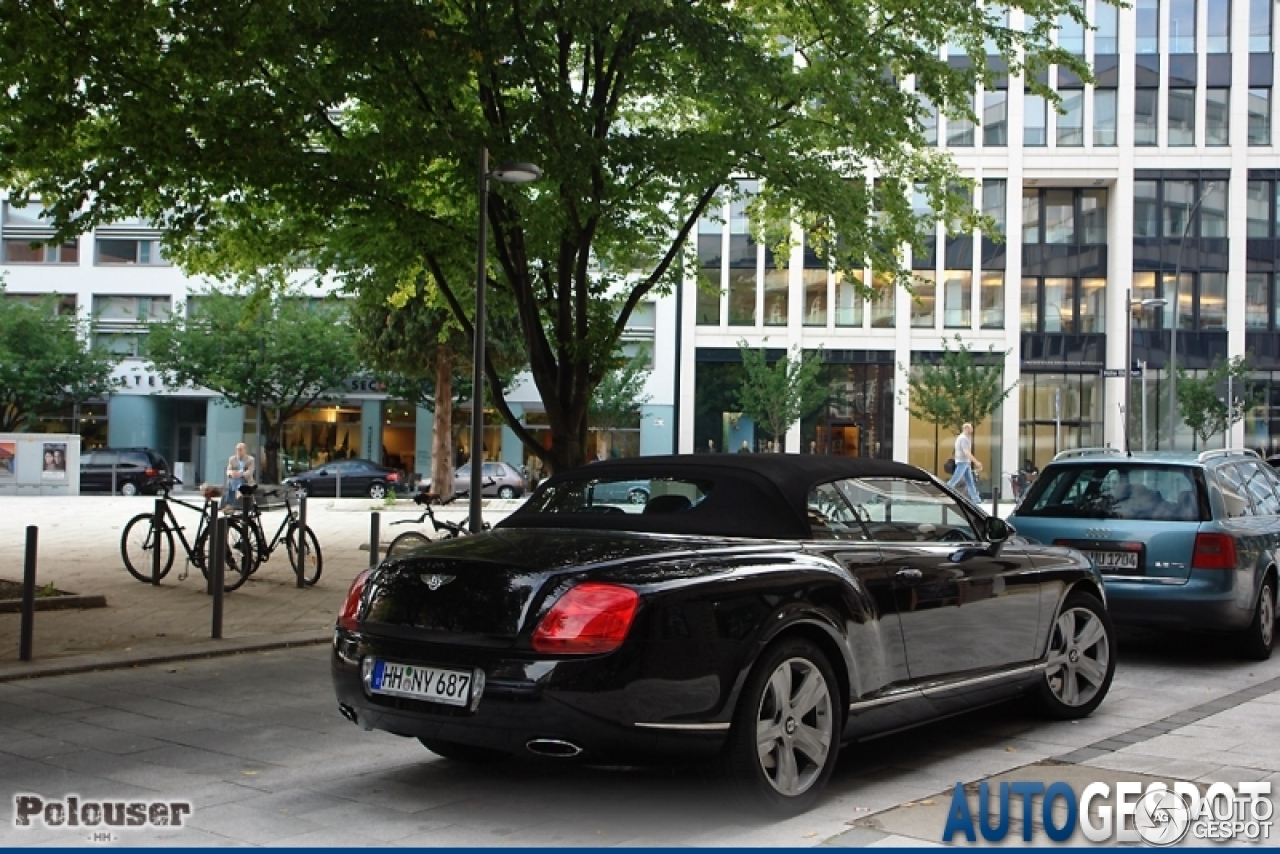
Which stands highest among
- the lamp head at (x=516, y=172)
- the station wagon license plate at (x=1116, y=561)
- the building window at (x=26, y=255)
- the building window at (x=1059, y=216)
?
the building window at (x=1059, y=216)

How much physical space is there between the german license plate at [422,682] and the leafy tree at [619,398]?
44384mm

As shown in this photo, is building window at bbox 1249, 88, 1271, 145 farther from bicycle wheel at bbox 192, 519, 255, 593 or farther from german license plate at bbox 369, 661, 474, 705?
german license plate at bbox 369, 661, 474, 705

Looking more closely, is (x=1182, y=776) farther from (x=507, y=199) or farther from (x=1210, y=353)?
(x=1210, y=353)

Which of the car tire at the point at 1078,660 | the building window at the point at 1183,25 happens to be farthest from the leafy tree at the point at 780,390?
the car tire at the point at 1078,660

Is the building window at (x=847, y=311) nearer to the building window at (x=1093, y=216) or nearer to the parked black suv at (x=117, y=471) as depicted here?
the building window at (x=1093, y=216)

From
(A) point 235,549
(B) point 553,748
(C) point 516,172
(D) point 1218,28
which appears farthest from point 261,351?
(B) point 553,748

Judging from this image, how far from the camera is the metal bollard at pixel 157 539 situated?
14141 mm

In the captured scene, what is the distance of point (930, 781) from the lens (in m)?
5.89

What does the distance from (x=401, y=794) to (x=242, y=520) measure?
9.16m

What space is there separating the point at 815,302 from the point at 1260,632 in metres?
43.0

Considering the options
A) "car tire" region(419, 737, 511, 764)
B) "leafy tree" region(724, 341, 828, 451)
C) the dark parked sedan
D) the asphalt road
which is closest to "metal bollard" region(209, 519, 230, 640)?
the asphalt road

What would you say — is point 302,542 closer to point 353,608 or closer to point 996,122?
point 353,608

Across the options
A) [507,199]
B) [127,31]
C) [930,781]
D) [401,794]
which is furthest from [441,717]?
[507,199]

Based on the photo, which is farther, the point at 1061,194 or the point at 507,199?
the point at 1061,194
